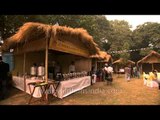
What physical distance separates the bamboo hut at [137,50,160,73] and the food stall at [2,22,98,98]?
7.15m

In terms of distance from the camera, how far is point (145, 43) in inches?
508

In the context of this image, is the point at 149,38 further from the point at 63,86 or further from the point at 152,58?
the point at 63,86

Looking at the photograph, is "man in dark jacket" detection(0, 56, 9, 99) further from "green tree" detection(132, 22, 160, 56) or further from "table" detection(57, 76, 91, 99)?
"green tree" detection(132, 22, 160, 56)

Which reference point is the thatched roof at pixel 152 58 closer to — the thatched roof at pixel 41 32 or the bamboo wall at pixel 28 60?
the thatched roof at pixel 41 32

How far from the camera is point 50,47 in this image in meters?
6.54

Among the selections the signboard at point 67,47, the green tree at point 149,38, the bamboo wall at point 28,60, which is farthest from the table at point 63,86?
the green tree at point 149,38

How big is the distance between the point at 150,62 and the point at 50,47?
476 inches

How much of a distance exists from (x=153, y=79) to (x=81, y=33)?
14.9 ft

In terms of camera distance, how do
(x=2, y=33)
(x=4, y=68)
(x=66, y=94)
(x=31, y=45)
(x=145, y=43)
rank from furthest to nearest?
1. (x=145, y=43)
2. (x=2, y=33)
3. (x=31, y=45)
4. (x=66, y=94)
5. (x=4, y=68)

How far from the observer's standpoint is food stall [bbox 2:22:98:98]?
21.0 ft

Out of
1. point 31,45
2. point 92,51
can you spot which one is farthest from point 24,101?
point 92,51

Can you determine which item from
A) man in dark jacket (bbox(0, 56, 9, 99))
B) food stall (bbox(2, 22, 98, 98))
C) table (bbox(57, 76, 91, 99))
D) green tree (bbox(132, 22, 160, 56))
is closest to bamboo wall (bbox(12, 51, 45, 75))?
food stall (bbox(2, 22, 98, 98))

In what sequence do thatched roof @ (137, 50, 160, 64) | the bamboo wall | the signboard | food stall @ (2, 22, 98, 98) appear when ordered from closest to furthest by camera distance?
1. food stall @ (2, 22, 98, 98)
2. the signboard
3. the bamboo wall
4. thatched roof @ (137, 50, 160, 64)
